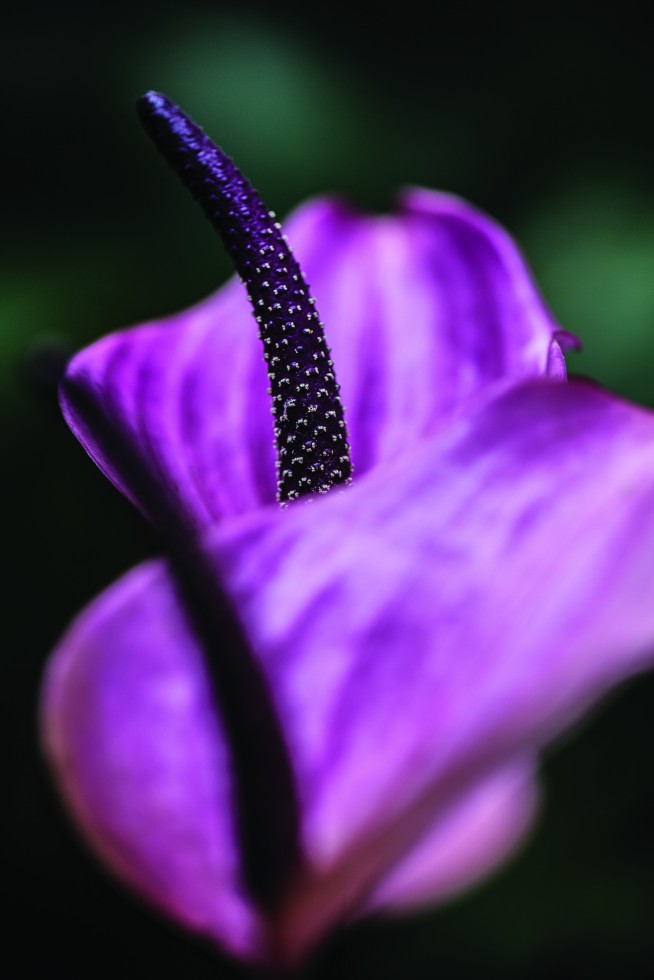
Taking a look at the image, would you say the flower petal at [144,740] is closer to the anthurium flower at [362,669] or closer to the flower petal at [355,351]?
the anthurium flower at [362,669]

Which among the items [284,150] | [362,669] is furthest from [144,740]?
[284,150]

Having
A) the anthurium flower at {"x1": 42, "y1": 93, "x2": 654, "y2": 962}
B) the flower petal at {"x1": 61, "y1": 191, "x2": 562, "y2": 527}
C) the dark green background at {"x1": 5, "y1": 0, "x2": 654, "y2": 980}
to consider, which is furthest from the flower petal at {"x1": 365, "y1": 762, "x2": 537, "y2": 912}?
the dark green background at {"x1": 5, "y1": 0, "x2": 654, "y2": 980}

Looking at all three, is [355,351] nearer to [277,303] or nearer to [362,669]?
[277,303]

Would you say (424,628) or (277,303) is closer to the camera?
(424,628)

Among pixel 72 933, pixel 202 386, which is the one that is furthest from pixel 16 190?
pixel 72 933

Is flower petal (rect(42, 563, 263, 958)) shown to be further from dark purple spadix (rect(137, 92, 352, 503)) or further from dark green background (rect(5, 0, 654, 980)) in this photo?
dark green background (rect(5, 0, 654, 980))

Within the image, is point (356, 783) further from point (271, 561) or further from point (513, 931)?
point (513, 931)
